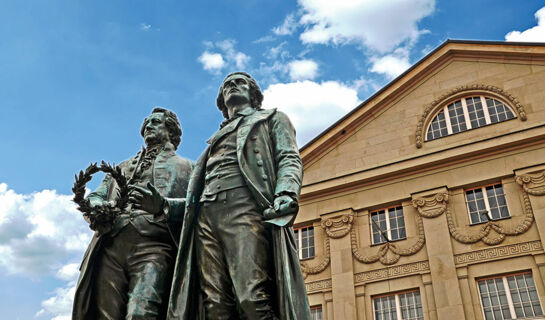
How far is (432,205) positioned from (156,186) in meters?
18.4

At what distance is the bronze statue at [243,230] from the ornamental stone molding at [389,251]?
57.9ft

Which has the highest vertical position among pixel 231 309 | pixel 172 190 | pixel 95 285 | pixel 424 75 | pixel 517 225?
pixel 424 75

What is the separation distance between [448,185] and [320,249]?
5633mm

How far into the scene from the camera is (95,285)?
4086mm

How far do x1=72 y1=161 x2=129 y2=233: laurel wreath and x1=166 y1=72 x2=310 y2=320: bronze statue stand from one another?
35 centimetres

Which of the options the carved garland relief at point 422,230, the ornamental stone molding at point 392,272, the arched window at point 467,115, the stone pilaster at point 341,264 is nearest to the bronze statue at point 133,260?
the ornamental stone molding at point 392,272

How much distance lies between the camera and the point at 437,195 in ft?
70.8

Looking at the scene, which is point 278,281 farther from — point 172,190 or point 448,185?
point 448,185

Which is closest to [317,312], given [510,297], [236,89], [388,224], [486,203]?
[388,224]

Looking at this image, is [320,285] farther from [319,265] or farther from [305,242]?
[305,242]

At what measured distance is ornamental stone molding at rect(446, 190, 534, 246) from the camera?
769 inches

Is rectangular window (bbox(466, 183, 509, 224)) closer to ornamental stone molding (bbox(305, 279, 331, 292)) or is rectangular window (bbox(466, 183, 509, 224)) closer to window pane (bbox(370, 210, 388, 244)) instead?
window pane (bbox(370, 210, 388, 244))

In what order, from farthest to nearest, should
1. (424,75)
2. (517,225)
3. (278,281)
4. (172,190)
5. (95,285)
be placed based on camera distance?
1. (424,75)
2. (517,225)
3. (172,190)
4. (95,285)
5. (278,281)

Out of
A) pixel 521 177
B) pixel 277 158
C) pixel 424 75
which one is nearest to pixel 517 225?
pixel 521 177
